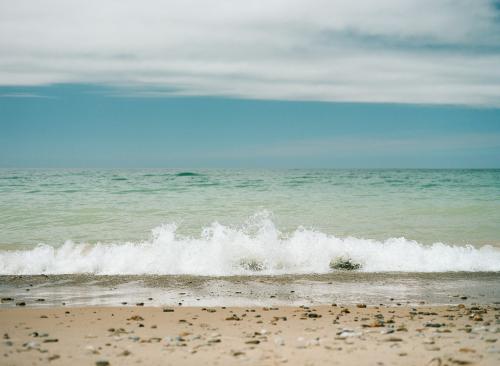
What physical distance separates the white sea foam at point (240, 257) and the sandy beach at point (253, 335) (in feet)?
12.3

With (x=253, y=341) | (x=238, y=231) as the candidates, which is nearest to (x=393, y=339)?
(x=253, y=341)

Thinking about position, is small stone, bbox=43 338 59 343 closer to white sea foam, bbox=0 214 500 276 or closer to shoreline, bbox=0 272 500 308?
shoreline, bbox=0 272 500 308

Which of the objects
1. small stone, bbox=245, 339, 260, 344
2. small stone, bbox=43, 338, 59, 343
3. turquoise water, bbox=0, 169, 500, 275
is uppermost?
small stone, bbox=245, 339, 260, 344

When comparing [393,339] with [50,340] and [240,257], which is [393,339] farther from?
[240,257]

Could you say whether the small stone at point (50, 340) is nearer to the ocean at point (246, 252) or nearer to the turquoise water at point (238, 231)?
the ocean at point (246, 252)

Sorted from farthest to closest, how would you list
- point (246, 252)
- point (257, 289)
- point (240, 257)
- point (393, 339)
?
point (246, 252), point (240, 257), point (257, 289), point (393, 339)

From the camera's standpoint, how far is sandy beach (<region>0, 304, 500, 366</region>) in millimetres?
5246

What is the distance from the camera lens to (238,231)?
15.7 m

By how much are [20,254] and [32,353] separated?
318 inches

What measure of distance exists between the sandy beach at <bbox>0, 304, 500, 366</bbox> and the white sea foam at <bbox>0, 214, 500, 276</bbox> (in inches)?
148

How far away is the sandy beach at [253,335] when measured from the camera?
17.2ft

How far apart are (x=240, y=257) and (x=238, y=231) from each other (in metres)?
3.45

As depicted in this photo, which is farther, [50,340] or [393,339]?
[50,340]

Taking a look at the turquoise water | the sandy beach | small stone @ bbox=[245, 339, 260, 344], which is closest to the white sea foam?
the turquoise water
